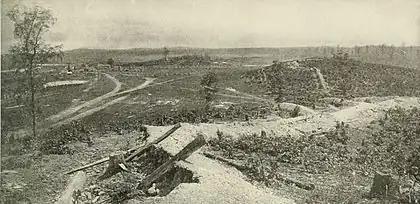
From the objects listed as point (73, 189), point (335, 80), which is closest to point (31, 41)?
point (73, 189)

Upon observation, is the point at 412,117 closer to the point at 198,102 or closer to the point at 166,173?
the point at 198,102

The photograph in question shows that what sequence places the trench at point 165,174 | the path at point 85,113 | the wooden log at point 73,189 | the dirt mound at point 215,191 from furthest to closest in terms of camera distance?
the path at point 85,113 → the wooden log at point 73,189 → the trench at point 165,174 → the dirt mound at point 215,191

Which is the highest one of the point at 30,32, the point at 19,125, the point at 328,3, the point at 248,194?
the point at 328,3

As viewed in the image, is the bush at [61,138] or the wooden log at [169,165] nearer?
the wooden log at [169,165]

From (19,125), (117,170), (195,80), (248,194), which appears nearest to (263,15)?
(248,194)

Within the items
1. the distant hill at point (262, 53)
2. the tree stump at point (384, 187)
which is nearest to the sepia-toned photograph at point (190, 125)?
the tree stump at point (384, 187)

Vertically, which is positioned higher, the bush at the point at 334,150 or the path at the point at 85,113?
the path at the point at 85,113

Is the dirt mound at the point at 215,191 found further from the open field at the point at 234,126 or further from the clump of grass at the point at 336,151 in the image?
the clump of grass at the point at 336,151

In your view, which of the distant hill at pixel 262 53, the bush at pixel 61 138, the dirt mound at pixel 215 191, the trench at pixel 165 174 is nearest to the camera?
the dirt mound at pixel 215 191
